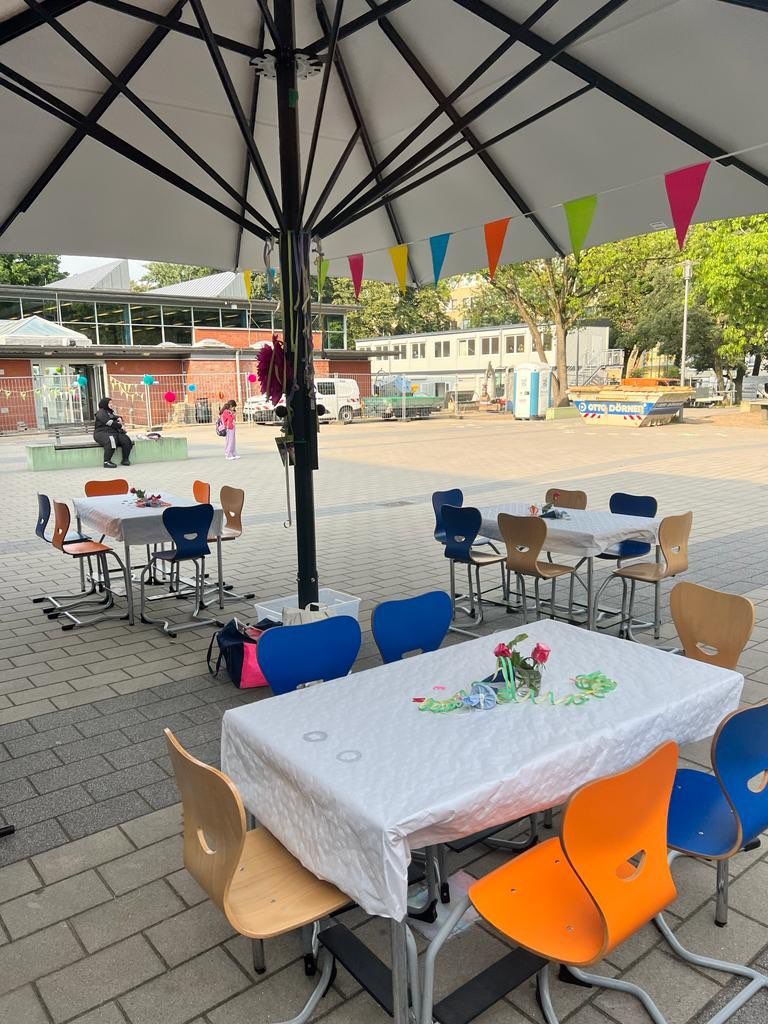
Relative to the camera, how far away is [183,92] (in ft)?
14.6

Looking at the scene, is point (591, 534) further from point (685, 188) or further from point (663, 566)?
point (685, 188)

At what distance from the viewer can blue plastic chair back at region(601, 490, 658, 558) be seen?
237 inches

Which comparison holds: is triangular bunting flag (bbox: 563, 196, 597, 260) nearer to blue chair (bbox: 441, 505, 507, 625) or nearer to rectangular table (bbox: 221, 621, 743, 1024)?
blue chair (bbox: 441, 505, 507, 625)

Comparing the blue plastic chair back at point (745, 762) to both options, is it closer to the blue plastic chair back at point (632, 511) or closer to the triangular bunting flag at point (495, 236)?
the blue plastic chair back at point (632, 511)

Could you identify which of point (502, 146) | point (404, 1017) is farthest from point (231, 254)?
point (404, 1017)

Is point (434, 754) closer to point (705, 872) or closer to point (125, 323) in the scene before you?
point (705, 872)

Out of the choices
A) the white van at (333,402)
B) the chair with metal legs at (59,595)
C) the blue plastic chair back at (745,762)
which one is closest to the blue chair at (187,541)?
the chair with metal legs at (59,595)

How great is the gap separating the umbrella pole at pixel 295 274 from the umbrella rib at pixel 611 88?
0.88 meters

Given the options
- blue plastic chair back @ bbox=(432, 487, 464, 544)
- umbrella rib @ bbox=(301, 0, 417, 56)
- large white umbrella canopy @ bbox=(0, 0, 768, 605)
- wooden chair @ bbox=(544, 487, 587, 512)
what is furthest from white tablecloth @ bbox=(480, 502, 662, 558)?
umbrella rib @ bbox=(301, 0, 417, 56)

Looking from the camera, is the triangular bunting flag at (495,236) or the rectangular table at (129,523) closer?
the triangular bunting flag at (495,236)

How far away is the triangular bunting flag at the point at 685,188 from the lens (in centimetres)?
443

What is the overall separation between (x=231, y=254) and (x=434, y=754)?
544cm

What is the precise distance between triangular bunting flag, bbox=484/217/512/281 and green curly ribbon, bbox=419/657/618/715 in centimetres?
402

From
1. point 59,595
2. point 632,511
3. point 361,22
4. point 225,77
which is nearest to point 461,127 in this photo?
point 361,22
